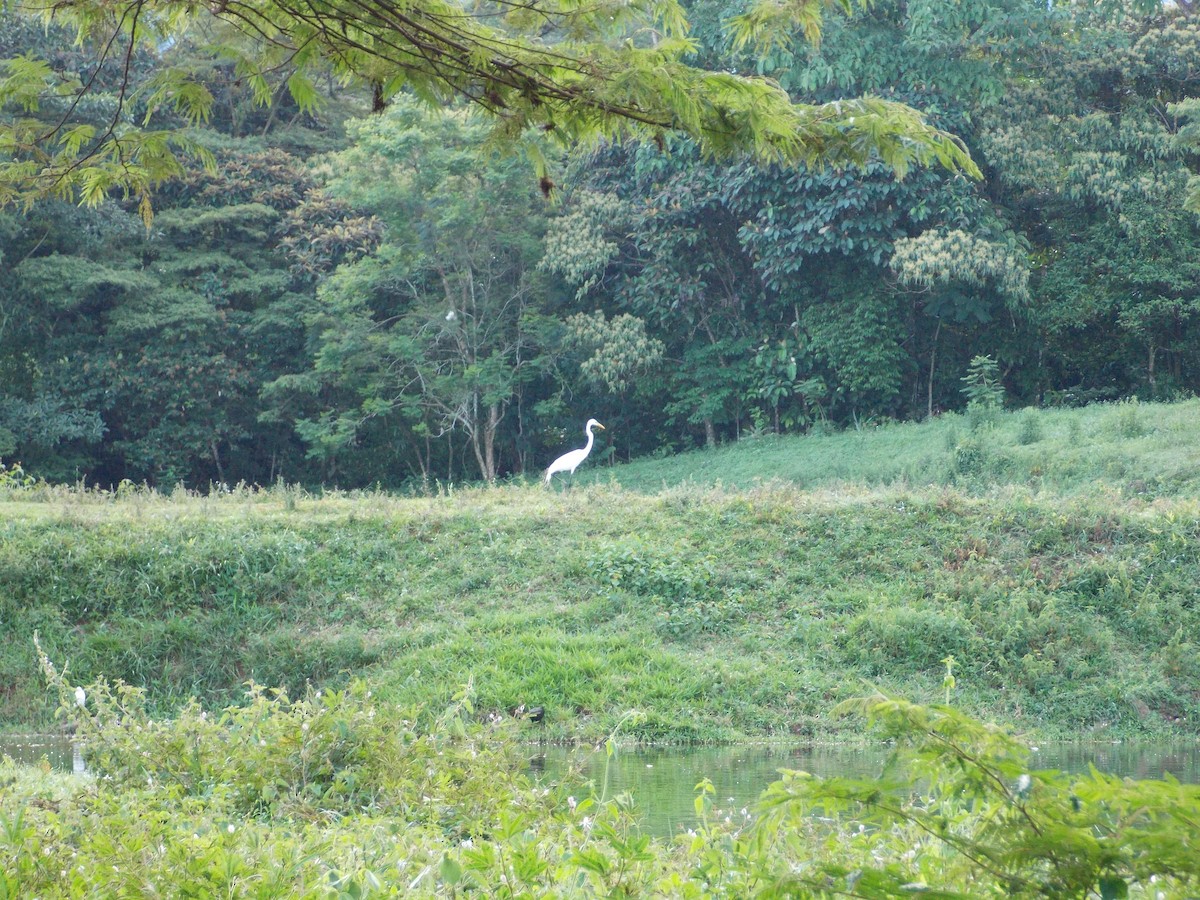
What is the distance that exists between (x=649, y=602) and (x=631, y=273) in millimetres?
15630

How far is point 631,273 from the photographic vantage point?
27.8 metres

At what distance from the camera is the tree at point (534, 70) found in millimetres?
4934

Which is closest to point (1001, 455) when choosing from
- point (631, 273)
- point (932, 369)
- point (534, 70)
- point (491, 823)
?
point (932, 369)

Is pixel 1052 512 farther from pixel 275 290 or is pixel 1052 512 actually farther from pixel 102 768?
pixel 275 290

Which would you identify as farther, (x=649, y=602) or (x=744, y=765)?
(x=649, y=602)

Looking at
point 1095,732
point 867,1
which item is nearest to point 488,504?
point 1095,732

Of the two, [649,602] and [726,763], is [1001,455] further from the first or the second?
→ [726,763]

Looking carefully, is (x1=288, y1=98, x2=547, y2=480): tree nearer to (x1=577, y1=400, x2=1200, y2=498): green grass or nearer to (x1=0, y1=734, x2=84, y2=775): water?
(x1=577, y1=400, x2=1200, y2=498): green grass

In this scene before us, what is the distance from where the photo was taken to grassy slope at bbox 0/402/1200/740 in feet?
37.8

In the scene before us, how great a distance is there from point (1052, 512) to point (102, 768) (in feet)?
35.1

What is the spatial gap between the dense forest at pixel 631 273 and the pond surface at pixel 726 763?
46.8 feet

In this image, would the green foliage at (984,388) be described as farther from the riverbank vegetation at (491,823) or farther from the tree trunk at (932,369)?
the riverbank vegetation at (491,823)

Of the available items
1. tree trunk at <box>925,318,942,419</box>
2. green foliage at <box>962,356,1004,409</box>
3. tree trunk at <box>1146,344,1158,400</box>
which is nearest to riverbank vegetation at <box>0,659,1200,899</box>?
green foliage at <box>962,356,1004,409</box>

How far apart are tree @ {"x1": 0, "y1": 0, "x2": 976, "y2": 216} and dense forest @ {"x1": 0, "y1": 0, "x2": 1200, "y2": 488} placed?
17.8 metres
